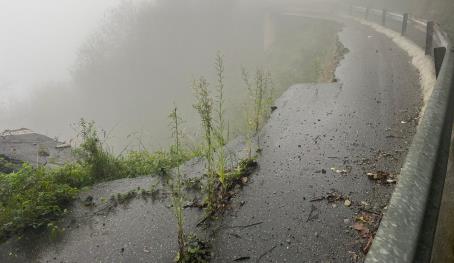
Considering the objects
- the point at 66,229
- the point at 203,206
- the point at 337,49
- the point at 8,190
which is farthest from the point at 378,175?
the point at 337,49

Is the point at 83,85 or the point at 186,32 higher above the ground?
the point at 186,32

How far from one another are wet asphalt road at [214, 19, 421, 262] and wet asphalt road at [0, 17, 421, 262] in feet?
0.05

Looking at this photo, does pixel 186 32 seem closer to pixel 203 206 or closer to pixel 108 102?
pixel 108 102

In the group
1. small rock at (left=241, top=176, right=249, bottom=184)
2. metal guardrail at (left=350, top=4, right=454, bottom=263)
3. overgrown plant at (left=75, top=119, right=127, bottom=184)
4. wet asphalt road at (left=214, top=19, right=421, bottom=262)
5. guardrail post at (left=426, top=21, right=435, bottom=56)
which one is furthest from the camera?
guardrail post at (left=426, top=21, right=435, bottom=56)

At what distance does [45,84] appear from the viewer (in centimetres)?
3509

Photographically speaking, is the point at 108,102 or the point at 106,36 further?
the point at 106,36

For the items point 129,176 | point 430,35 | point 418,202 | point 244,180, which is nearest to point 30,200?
point 129,176

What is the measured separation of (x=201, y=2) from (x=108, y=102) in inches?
500

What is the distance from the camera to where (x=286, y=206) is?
4.48 m

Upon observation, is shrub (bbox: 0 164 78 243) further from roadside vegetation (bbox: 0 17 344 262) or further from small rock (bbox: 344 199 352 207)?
small rock (bbox: 344 199 352 207)

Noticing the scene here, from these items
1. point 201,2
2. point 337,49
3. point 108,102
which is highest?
point 201,2

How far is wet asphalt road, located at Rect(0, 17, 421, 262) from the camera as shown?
3.87 metres

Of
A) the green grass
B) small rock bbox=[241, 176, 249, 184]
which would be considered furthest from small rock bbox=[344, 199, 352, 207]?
the green grass

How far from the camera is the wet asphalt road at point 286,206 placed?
3.87 m
